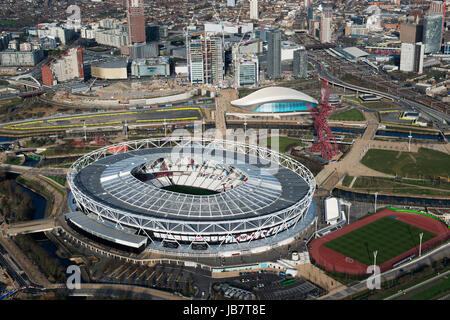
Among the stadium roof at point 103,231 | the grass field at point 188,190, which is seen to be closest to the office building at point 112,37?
the grass field at point 188,190

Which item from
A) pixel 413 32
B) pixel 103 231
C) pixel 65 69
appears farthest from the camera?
pixel 413 32

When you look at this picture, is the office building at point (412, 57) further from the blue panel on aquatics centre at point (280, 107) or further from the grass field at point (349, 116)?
the blue panel on aquatics centre at point (280, 107)

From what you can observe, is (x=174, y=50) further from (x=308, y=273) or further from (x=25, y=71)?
(x=308, y=273)

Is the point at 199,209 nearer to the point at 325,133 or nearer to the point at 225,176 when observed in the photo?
the point at 225,176

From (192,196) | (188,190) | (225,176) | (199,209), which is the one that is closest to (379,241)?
(199,209)

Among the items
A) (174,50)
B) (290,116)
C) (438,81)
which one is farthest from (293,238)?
(174,50)

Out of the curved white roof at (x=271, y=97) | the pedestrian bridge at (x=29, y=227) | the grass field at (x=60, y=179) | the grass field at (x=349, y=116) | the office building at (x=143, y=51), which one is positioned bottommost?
the pedestrian bridge at (x=29, y=227)
